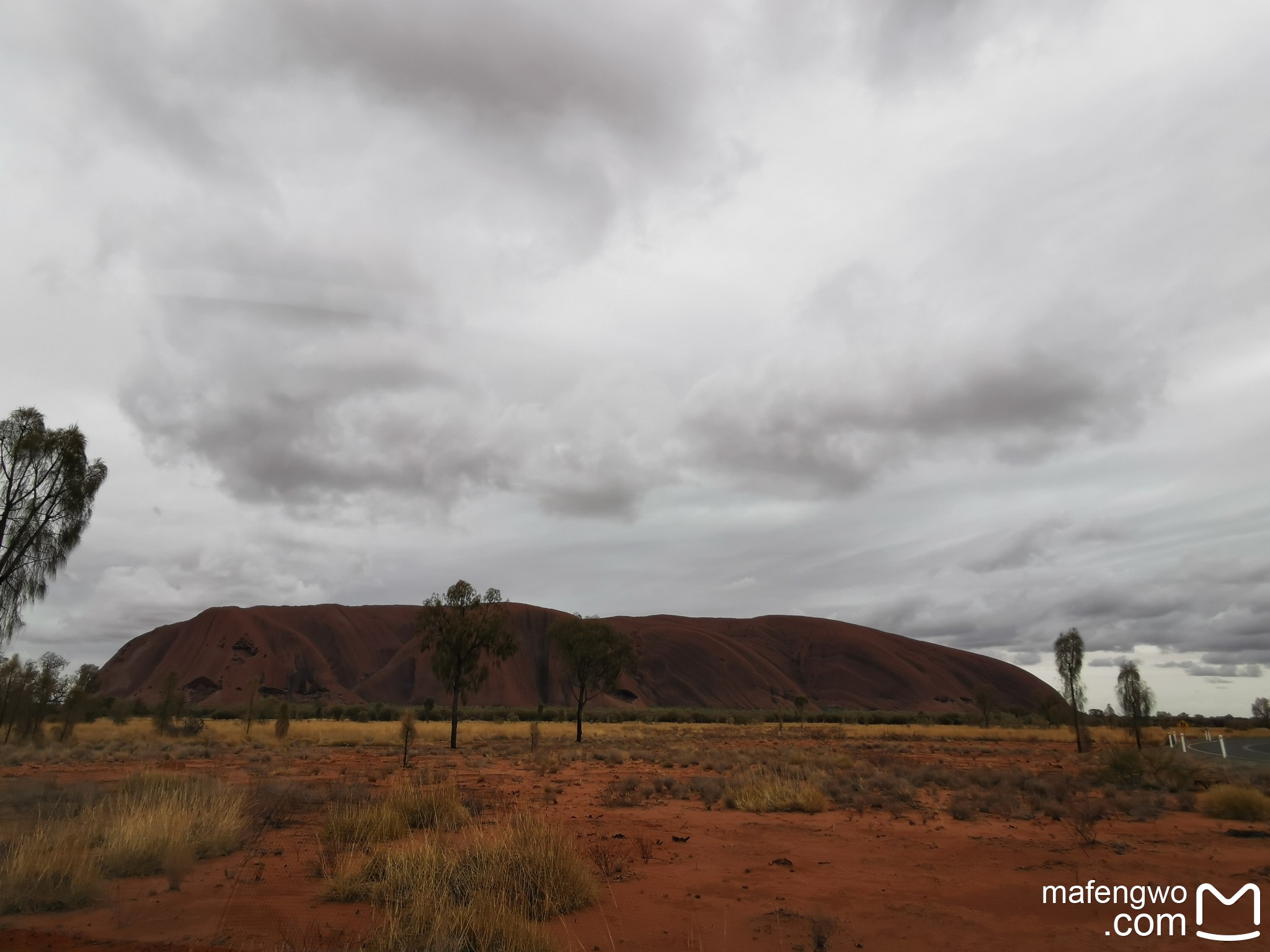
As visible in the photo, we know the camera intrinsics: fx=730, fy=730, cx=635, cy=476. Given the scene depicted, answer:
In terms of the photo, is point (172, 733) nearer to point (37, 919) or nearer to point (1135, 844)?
point (37, 919)

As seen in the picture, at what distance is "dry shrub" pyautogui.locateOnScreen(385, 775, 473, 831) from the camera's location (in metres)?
12.2

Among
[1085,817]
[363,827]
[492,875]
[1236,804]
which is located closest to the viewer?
[492,875]

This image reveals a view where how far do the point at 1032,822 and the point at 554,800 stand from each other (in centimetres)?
954

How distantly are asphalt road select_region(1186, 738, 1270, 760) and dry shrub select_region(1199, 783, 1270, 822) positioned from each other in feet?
60.6

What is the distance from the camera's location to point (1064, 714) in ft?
235

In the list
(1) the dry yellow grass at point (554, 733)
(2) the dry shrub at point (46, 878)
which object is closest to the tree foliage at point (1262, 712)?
(1) the dry yellow grass at point (554, 733)

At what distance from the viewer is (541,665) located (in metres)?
125

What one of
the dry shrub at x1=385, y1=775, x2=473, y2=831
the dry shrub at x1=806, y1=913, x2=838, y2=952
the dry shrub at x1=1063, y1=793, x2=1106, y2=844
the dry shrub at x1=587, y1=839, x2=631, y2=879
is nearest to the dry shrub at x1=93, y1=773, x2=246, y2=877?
the dry shrub at x1=385, y1=775, x2=473, y2=831

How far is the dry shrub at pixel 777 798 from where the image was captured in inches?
598

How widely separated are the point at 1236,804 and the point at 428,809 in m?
15.2

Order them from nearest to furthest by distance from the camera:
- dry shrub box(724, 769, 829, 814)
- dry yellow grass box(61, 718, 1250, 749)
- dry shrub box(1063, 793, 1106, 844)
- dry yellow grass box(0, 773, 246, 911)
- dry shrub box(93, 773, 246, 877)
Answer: dry yellow grass box(0, 773, 246, 911)
dry shrub box(93, 773, 246, 877)
dry shrub box(1063, 793, 1106, 844)
dry shrub box(724, 769, 829, 814)
dry yellow grass box(61, 718, 1250, 749)

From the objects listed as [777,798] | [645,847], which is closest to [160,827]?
[645,847]

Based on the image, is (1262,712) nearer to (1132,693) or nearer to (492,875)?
(1132,693)

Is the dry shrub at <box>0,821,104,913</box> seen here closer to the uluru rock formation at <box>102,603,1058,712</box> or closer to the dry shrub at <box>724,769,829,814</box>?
the dry shrub at <box>724,769,829,814</box>
